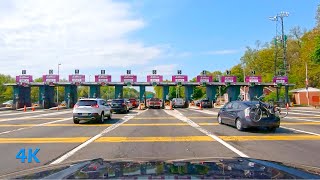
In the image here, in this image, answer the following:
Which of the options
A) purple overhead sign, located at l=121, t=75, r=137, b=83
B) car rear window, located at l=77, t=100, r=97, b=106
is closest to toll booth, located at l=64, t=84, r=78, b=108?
purple overhead sign, located at l=121, t=75, r=137, b=83

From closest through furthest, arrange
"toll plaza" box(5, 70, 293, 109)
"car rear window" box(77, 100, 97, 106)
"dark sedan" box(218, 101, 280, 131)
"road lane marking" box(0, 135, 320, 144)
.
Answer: "road lane marking" box(0, 135, 320, 144) < "dark sedan" box(218, 101, 280, 131) < "car rear window" box(77, 100, 97, 106) < "toll plaza" box(5, 70, 293, 109)

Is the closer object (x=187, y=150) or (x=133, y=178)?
(x=133, y=178)

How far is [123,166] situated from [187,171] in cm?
80

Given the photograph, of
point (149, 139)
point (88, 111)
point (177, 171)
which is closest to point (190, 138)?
point (149, 139)

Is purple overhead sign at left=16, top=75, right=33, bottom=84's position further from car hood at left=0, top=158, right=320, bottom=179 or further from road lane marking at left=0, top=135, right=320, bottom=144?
car hood at left=0, top=158, right=320, bottom=179

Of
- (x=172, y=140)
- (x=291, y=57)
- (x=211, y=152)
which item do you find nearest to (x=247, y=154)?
(x=211, y=152)

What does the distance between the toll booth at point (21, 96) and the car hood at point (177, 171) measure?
188 feet

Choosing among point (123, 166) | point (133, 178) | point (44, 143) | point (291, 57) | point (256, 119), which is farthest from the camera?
point (291, 57)

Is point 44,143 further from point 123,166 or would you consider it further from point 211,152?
point 123,166

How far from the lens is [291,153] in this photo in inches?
414

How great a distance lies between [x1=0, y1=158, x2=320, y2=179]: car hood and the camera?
143 inches

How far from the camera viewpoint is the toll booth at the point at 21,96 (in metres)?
59.3

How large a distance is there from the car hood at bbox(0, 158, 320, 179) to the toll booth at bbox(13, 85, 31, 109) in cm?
5717

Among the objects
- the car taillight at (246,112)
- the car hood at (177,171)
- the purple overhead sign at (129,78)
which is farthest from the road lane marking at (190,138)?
the purple overhead sign at (129,78)
